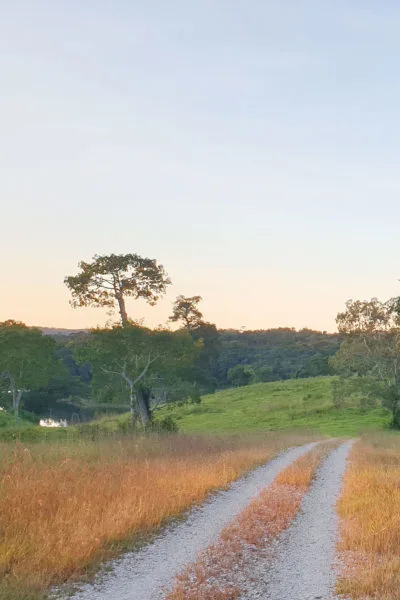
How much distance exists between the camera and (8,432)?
26375 millimetres

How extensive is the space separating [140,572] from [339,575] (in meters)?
2.90

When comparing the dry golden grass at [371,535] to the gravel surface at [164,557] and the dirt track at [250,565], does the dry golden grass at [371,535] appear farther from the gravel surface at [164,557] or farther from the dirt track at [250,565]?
the gravel surface at [164,557]

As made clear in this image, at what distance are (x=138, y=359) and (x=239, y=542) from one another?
94.6ft

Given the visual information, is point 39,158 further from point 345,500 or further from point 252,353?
point 252,353

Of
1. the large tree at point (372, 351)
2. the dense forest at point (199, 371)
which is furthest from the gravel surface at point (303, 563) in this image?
the large tree at point (372, 351)

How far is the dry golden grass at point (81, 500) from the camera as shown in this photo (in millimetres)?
8195

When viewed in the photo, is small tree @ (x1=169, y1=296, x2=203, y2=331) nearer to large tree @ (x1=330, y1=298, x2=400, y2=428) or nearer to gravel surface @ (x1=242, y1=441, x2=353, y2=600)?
large tree @ (x1=330, y1=298, x2=400, y2=428)

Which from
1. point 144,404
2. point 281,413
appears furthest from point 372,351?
point 144,404

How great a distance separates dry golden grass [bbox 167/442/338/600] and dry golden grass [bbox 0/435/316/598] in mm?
1497

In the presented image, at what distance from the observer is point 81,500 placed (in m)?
11.2

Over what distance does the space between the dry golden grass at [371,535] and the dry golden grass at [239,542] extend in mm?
1290

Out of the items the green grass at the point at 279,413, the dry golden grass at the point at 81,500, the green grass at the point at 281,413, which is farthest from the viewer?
the green grass at the point at 281,413

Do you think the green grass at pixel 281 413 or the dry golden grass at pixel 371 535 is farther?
the green grass at pixel 281 413

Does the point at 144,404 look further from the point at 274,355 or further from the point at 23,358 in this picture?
the point at 274,355
